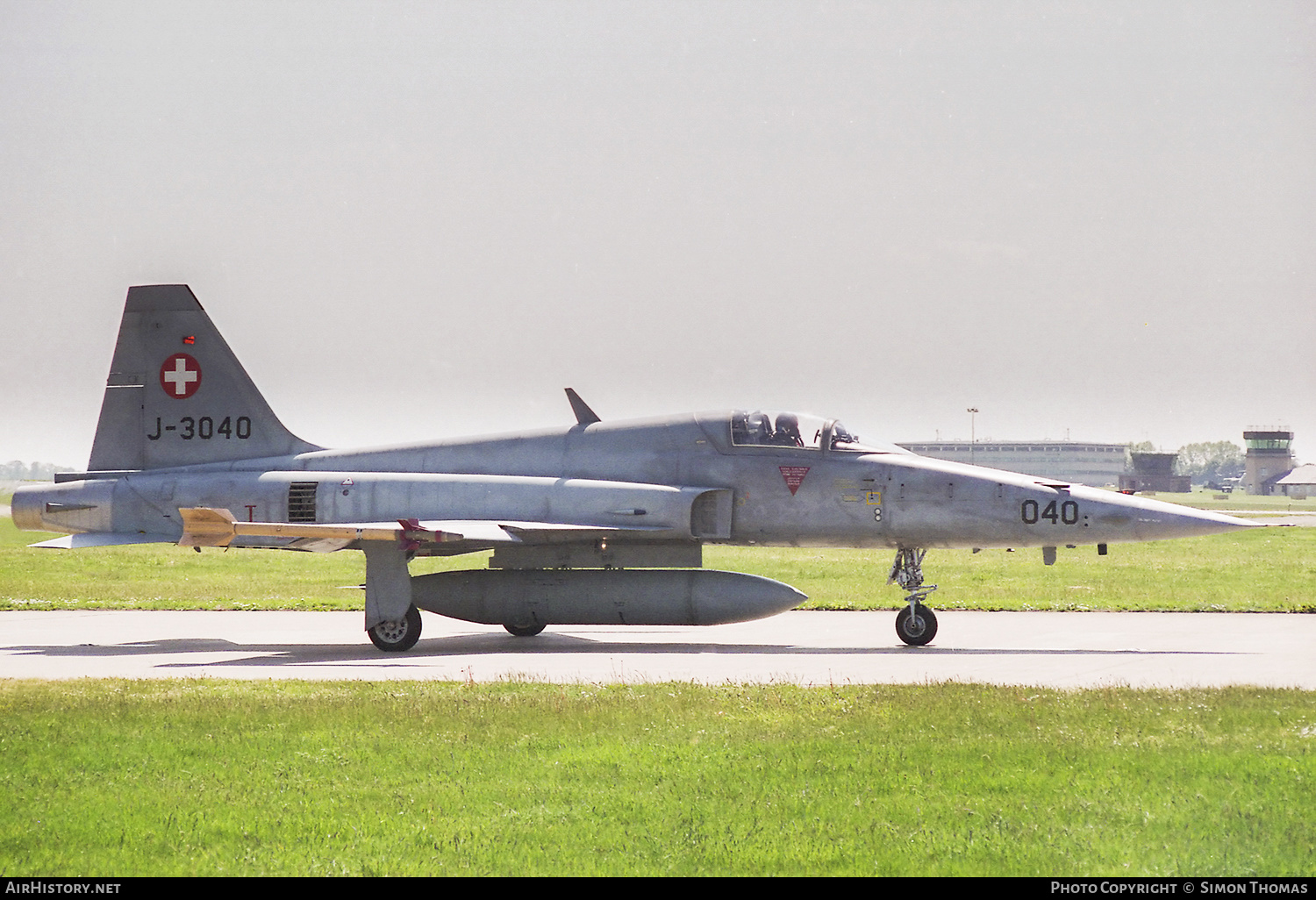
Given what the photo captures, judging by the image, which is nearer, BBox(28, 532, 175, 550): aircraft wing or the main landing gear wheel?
the main landing gear wheel

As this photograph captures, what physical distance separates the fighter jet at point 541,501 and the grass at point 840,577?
503 centimetres

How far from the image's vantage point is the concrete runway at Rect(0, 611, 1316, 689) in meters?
13.6

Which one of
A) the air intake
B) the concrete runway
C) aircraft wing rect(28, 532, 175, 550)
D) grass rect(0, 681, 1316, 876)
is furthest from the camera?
aircraft wing rect(28, 532, 175, 550)

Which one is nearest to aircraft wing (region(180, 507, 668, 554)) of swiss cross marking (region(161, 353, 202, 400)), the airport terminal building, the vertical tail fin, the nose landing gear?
the vertical tail fin

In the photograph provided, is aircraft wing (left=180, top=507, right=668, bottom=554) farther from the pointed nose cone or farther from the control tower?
the control tower

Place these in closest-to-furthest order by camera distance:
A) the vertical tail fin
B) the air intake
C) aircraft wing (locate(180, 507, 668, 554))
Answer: aircraft wing (locate(180, 507, 668, 554)) < the air intake < the vertical tail fin

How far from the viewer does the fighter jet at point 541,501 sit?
17.0 m

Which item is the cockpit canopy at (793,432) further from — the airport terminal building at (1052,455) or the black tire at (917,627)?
the airport terminal building at (1052,455)

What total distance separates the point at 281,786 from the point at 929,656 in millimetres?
9351

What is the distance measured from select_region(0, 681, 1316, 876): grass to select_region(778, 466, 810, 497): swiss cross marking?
591 centimetres

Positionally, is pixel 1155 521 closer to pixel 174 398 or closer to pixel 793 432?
pixel 793 432

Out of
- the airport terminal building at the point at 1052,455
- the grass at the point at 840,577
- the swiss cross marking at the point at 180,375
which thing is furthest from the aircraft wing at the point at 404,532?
the airport terminal building at the point at 1052,455

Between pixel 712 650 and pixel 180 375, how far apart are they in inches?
373

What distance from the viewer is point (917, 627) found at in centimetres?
1712
